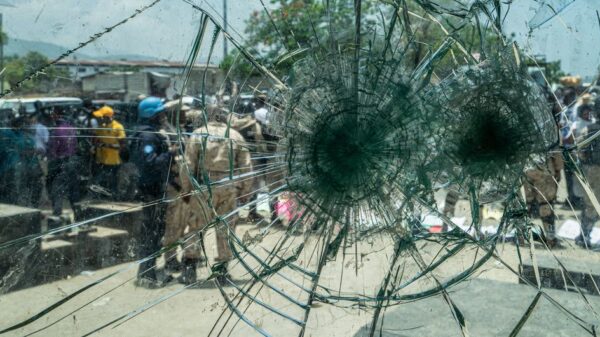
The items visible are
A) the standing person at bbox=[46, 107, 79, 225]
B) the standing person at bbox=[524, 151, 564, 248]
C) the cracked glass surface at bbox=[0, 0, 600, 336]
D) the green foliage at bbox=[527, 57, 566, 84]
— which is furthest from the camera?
the standing person at bbox=[46, 107, 79, 225]

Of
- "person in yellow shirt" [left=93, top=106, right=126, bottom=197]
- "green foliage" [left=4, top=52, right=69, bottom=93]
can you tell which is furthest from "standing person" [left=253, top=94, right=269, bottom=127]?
"green foliage" [left=4, top=52, right=69, bottom=93]

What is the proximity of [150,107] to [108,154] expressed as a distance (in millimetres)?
263

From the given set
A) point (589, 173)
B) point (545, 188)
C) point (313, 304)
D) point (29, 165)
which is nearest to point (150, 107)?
point (29, 165)

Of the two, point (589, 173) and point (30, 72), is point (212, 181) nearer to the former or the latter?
point (30, 72)

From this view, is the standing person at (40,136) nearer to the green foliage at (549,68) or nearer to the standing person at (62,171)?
the standing person at (62,171)

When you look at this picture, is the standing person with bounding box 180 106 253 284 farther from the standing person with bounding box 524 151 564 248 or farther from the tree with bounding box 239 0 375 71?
the standing person with bounding box 524 151 564 248

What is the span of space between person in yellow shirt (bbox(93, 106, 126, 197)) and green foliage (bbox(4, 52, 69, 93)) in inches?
8.6

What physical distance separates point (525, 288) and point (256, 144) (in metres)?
1.26

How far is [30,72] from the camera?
2688mm

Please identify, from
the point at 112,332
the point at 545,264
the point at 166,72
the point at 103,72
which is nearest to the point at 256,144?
the point at 166,72

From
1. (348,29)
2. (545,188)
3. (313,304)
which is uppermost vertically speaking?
(348,29)

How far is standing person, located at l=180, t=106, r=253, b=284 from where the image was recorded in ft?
8.32

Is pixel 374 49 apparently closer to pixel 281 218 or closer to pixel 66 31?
pixel 281 218

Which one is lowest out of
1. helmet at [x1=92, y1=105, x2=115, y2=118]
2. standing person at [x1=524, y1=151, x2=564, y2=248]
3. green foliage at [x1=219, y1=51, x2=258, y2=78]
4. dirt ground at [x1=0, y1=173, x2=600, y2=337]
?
dirt ground at [x1=0, y1=173, x2=600, y2=337]
